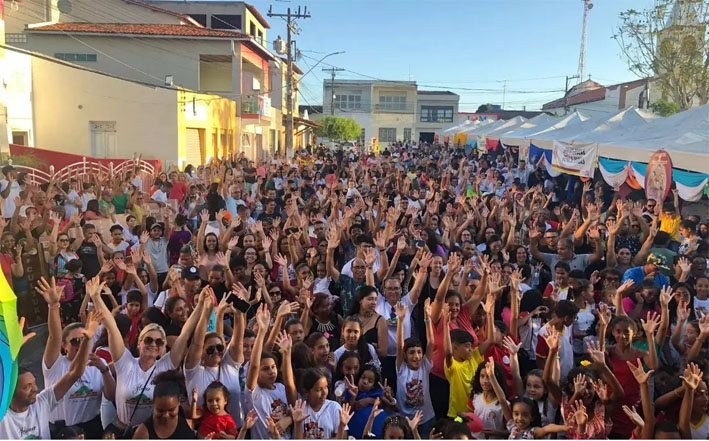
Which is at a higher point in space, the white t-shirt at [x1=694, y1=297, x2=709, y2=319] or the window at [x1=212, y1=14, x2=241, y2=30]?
the window at [x1=212, y1=14, x2=241, y2=30]

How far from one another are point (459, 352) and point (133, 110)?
55.3 feet

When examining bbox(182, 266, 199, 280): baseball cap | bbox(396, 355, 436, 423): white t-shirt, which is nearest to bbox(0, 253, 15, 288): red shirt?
bbox(182, 266, 199, 280): baseball cap

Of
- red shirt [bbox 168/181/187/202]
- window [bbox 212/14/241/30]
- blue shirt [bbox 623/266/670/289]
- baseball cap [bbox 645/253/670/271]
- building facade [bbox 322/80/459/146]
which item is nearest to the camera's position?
blue shirt [bbox 623/266/670/289]

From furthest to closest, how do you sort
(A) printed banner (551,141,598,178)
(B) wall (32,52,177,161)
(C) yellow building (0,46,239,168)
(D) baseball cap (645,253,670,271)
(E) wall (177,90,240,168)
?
(E) wall (177,90,240,168)
(B) wall (32,52,177,161)
(C) yellow building (0,46,239,168)
(A) printed banner (551,141,598,178)
(D) baseball cap (645,253,670,271)

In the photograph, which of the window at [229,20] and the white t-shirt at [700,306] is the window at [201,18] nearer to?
the window at [229,20]

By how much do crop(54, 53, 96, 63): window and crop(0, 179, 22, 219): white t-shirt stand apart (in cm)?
1519

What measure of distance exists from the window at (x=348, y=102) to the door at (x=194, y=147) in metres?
37.6

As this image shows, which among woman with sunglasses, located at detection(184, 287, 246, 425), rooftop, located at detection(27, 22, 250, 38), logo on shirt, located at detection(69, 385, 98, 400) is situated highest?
rooftop, located at detection(27, 22, 250, 38)

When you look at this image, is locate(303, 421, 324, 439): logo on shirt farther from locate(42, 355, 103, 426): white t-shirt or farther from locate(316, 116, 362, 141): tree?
locate(316, 116, 362, 141): tree

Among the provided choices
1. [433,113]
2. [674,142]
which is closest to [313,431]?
[674,142]

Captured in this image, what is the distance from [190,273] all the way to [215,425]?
7.06 feet

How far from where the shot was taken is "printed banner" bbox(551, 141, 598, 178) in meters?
11.5

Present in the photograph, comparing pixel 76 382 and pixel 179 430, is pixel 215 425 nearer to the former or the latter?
pixel 179 430

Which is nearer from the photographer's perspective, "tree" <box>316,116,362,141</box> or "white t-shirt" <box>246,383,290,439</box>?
"white t-shirt" <box>246,383,290,439</box>
